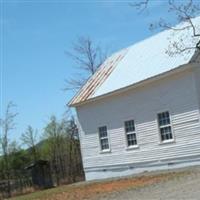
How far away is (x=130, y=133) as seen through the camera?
32.4 meters

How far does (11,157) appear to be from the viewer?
5134 cm

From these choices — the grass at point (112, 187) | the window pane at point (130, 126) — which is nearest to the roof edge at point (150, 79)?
the window pane at point (130, 126)

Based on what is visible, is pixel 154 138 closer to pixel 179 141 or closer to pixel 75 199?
pixel 179 141

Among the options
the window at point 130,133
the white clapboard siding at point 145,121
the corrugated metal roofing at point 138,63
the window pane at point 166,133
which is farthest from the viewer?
the window at point 130,133

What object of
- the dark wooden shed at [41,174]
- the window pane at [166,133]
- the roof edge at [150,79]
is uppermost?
the roof edge at [150,79]

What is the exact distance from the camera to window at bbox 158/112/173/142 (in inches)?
1147

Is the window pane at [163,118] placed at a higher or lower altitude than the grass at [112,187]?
higher

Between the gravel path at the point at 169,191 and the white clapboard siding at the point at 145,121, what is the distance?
16.1ft

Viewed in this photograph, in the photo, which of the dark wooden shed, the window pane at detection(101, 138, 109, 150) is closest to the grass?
the window pane at detection(101, 138, 109, 150)

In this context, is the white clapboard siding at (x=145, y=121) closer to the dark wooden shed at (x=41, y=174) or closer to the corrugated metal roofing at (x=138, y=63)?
the corrugated metal roofing at (x=138, y=63)

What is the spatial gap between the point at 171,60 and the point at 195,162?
17.0 feet

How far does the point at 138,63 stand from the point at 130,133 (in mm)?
3999

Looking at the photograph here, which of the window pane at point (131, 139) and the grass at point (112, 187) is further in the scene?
the window pane at point (131, 139)

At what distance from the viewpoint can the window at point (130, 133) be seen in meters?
32.1
